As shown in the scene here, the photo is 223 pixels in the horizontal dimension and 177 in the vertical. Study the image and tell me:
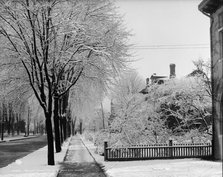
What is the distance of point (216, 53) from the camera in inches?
574

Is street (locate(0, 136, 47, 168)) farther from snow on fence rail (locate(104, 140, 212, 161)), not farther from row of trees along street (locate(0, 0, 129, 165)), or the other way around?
snow on fence rail (locate(104, 140, 212, 161))

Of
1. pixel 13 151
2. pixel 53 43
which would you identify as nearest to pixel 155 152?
pixel 53 43

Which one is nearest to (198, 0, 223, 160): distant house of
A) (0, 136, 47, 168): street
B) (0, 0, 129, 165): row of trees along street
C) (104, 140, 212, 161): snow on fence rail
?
(104, 140, 212, 161): snow on fence rail

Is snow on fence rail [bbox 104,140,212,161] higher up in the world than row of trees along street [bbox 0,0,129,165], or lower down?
Result: lower down

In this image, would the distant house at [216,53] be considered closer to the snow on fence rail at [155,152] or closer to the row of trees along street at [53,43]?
the snow on fence rail at [155,152]

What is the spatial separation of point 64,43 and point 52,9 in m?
1.95

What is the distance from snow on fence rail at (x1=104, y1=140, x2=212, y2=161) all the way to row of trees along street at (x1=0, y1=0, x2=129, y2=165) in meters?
3.51

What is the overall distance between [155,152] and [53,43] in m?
7.92

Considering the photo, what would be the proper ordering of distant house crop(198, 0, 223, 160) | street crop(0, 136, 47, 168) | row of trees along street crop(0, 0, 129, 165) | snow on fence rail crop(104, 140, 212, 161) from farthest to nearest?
street crop(0, 136, 47, 168) → snow on fence rail crop(104, 140, 212, 161) → row of trees along street crop(0, 0, 129, 165) → distant house crop(198, 0, 223, 160)

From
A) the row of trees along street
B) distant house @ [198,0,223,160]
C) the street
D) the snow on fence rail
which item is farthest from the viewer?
the street

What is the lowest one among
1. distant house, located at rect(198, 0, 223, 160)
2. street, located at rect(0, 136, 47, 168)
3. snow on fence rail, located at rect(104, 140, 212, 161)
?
street, located at rect(0, 136, 47, 168)

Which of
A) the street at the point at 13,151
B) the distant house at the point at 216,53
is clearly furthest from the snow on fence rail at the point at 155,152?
the street at the point at 13,151

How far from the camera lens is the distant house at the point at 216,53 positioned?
560 inches

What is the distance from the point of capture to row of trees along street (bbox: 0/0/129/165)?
16828 millimetres
